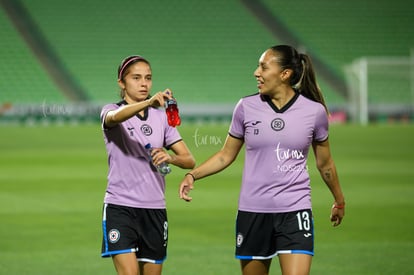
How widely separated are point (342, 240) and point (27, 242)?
3545 millimetres

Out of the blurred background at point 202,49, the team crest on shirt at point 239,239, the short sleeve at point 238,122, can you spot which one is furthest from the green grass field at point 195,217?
the blurred background at point 202,49

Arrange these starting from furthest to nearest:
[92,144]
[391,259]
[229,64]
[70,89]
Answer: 1. [229,64]
2. [70,89]
3. [92,144]
4. [391,259]

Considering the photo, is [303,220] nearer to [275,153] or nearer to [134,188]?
[275,153]

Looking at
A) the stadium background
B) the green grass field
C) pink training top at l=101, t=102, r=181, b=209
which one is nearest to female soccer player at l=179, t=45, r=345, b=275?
pink training top at l=101, t=102, r=181, b=209

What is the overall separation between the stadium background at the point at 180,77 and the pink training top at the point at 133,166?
6.30 m

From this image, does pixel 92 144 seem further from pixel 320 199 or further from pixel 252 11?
pixel 252 11

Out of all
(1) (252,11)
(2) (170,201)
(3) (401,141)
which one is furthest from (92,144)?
(1) (252,11)

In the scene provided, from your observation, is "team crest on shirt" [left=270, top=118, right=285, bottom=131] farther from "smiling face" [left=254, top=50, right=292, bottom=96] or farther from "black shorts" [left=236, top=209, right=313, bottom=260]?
"black shorts" [left=236, top=209, right=313, bottom=260]

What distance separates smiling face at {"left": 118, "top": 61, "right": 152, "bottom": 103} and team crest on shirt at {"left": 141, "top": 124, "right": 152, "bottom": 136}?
177 millimetres

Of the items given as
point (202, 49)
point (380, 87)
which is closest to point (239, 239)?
point (202, 49)

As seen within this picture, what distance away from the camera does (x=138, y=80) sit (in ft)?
18.0

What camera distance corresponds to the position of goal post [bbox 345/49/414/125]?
35.9 metres

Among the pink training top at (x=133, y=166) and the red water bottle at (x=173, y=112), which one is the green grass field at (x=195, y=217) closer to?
the pink training top at (x=133, y=166)

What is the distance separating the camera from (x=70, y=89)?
35781 mm
